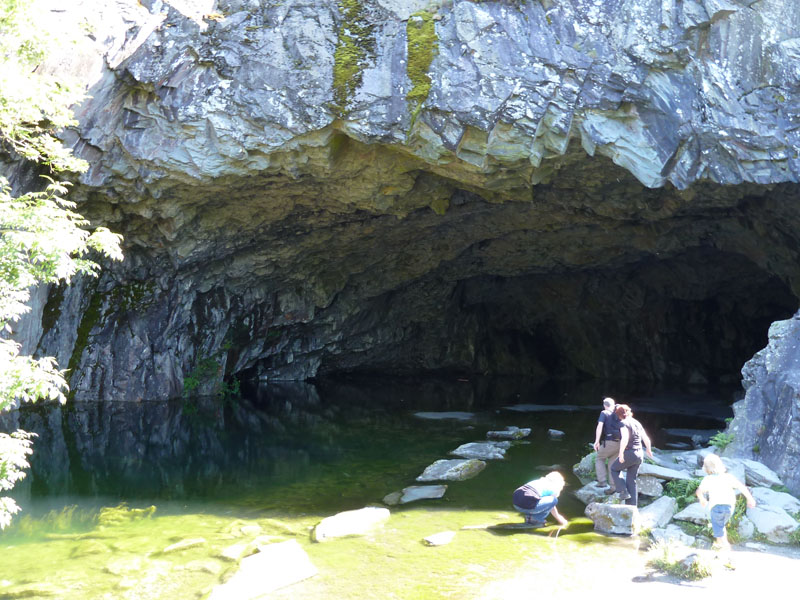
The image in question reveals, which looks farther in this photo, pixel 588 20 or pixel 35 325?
pixel 35 325

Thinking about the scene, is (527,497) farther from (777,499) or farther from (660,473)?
(777,499)

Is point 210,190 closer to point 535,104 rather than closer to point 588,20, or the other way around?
point 535,104

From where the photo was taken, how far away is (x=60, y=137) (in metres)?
16.3

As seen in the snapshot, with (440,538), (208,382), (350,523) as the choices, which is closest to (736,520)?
(440,538)

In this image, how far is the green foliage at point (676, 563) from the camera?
7.15m

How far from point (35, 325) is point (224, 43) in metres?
10.3

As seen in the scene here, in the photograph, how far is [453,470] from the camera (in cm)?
1270

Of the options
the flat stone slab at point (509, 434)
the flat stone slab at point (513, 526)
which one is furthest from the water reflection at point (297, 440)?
the flat stone slab at point (513, 526)

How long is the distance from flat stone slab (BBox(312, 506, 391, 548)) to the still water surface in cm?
20

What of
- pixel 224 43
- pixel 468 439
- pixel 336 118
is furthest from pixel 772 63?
pixel 224 43

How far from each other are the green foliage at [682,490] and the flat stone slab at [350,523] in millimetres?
4507

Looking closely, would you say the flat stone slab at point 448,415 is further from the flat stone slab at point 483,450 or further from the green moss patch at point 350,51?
the green moss patch at point 350,51

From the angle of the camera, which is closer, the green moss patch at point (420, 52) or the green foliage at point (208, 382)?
the green moss patch at point (420, 52)

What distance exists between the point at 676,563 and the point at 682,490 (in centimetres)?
296
